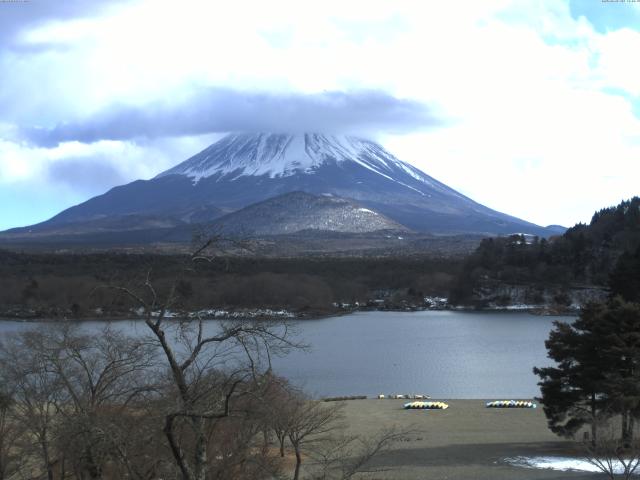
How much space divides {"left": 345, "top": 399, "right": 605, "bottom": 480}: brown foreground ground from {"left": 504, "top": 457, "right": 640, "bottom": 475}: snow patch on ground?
0.23 meters

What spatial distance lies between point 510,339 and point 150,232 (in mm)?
105949

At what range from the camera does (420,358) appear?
35875 mm

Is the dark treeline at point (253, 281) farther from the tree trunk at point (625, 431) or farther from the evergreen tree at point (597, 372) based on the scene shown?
the tree trunk at point (625, 431)

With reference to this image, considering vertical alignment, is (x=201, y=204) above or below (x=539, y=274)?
above

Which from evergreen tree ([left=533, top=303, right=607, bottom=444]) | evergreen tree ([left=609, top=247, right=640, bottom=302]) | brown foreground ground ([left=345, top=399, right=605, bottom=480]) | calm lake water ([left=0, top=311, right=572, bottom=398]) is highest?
evergreen tree ([left=609, top=247, right=640, bottom=302])

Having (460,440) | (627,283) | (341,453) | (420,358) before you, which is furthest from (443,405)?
(420,358)

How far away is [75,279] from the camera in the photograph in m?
67.0

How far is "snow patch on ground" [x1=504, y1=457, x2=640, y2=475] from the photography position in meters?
14.3

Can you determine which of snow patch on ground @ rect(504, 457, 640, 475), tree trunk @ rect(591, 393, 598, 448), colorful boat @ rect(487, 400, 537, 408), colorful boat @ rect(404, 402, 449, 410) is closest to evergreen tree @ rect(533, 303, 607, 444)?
tree trunk @ rect(591, 393, 598, 448)

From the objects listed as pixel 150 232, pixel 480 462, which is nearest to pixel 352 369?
pixel 480 462

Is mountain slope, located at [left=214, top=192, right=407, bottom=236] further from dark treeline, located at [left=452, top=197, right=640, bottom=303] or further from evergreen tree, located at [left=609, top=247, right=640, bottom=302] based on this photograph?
evergreen tree, located at [left=609, top=247, right=640, bottom=302]

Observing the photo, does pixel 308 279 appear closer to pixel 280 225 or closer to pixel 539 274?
pixel 539 274

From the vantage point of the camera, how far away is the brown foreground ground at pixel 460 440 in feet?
48.0

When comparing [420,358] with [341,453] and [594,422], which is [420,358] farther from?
[594,422]
